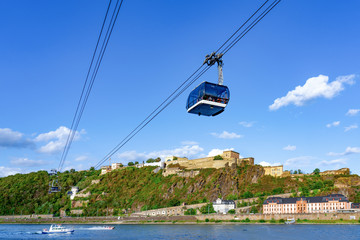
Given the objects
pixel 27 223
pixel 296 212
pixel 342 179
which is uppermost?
pixel 342 179

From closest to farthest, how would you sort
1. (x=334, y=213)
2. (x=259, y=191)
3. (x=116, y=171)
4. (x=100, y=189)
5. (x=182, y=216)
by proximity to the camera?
(x=334, y=213) → (x=182, y=216) → (x=259, y=191) → (x=100, y=189) → (x=116, y=171)

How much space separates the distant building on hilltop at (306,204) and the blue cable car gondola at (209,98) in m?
74.8

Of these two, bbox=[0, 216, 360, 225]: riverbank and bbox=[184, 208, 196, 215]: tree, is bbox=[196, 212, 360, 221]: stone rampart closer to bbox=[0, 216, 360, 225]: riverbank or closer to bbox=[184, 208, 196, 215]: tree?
bbox=[0, 216, 360, 225]: riverbank

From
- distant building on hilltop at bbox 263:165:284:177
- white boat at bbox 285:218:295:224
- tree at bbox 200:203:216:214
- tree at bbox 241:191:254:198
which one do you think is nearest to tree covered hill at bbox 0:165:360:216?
tree at bbox 241:191:254:198

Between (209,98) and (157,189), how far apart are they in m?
106

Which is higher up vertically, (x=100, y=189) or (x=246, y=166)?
(x=246, y=166)

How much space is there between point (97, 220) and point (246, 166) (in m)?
55.8

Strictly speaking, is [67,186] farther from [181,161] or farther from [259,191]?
[259,191]

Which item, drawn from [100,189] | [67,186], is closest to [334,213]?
[100,189]

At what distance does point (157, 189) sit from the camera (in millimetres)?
123500

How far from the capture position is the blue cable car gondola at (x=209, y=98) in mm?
21719

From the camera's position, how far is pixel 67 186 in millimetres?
158125

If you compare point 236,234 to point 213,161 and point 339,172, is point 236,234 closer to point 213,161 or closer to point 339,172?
point 213,161

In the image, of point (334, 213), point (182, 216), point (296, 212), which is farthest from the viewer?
point (182, 216)
